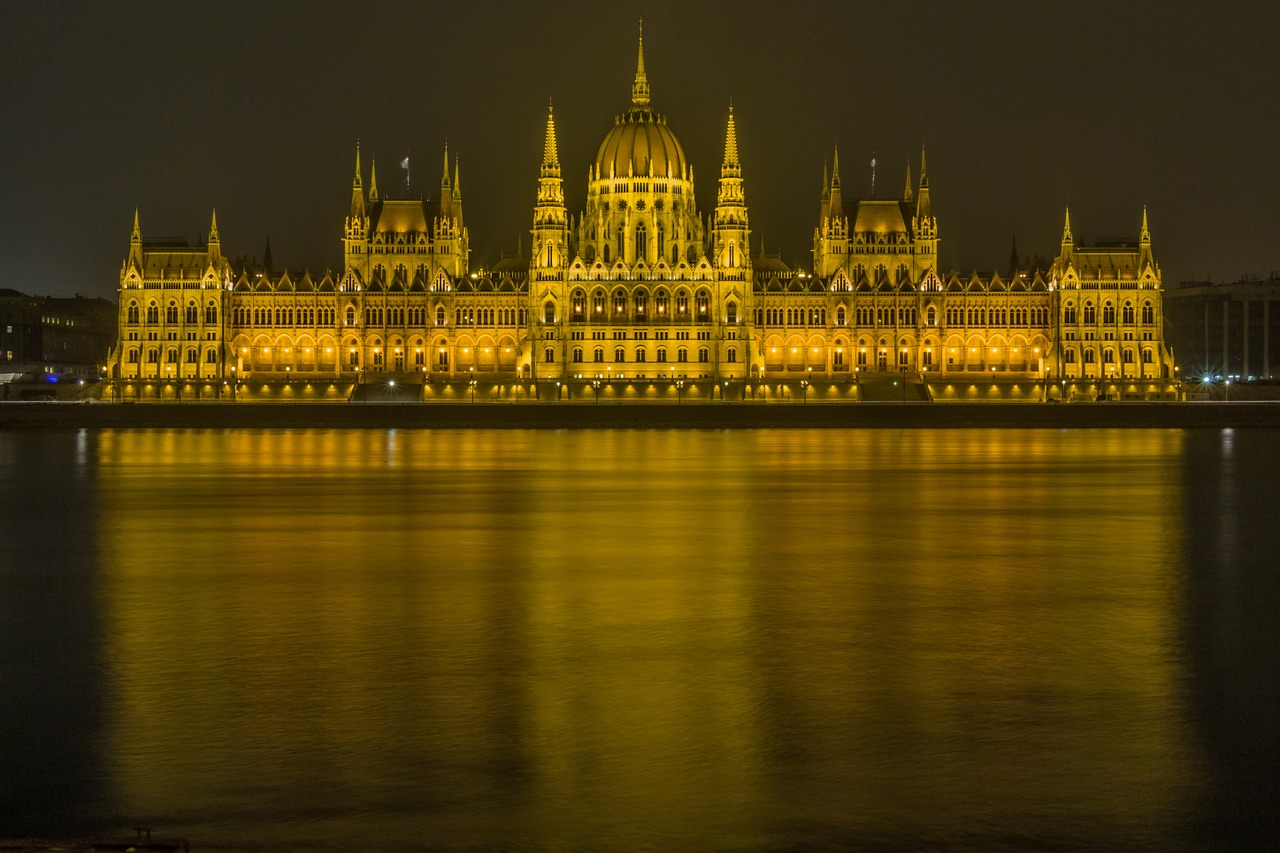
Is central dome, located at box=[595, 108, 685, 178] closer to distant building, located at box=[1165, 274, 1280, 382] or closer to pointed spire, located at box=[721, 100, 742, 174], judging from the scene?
pointed spire, located at box=[721, 100, 742, 174]

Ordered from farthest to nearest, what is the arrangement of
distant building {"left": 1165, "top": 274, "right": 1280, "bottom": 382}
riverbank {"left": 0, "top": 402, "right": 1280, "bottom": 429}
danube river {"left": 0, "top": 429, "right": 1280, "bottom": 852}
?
distant building {"left": 1165, "top": 274, "right": 1280, "bottom": 382} < riverbank {"left": 0, "top": 402, "right": 1280, "bottom": 429} < danube river {"left": 0, "top": 429, "right": 1280, "bottom": 852}

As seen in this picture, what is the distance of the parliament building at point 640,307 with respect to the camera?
108 metres

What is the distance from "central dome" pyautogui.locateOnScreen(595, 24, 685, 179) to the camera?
115 metres

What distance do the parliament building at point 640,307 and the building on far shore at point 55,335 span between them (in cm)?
1799

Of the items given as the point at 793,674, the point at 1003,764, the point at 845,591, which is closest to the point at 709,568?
the point at 845,591

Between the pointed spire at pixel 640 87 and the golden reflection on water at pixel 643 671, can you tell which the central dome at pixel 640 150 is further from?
the golden reflection on water at pixel 643 671

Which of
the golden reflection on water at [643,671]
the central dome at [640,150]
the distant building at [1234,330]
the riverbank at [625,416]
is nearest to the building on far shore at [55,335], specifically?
the central dome at [640,150]

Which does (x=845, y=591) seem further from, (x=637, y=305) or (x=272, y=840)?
(x=637, y=305)

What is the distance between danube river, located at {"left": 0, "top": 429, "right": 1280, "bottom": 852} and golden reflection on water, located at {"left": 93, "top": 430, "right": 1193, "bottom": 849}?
0.14 ft

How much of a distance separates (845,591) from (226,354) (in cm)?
10017

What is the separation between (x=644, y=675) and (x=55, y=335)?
153 m

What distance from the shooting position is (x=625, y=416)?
7225 cm

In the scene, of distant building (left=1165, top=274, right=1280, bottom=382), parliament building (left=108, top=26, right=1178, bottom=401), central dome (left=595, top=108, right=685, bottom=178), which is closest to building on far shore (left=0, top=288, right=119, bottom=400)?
parliament building (left=108, top=26, right=1178, bottom=401)

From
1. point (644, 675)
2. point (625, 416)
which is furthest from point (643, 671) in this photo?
point (625, 416)
